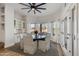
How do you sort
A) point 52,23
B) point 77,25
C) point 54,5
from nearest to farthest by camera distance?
point 77,25
point 54,5
point 52,23

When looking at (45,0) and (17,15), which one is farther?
(17,15)

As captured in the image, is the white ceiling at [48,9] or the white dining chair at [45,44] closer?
the white ceiling at [48,9]

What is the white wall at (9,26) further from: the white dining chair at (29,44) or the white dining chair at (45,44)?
the white dining chair at (45,44)

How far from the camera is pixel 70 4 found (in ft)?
5.78

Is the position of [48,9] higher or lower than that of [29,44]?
higher

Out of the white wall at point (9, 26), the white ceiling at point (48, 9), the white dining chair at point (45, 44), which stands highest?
the white ceiling at point (48, 9)

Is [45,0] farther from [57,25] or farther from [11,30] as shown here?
[11,30]

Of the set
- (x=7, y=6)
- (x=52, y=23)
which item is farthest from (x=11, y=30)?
(x=52, y=23)

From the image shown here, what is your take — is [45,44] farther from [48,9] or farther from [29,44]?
[48,9]

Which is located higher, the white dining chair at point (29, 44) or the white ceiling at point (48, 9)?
the white ceiling at point (48, 9)

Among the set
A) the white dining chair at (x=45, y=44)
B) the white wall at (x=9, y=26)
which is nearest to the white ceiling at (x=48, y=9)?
the white wall at (x=9, y=26)

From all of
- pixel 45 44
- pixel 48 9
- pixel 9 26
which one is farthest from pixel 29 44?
pixel 48 9

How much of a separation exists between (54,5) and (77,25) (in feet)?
1.67

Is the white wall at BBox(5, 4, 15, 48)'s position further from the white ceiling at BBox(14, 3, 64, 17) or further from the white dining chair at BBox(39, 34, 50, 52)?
the white dining chair at BBox(39, 34, 50, 52)
